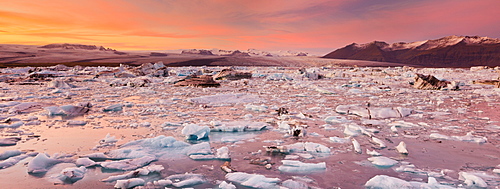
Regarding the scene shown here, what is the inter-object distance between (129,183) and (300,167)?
4.87ft

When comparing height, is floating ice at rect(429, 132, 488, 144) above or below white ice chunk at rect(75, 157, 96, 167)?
above

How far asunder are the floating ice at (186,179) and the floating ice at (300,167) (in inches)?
29.5

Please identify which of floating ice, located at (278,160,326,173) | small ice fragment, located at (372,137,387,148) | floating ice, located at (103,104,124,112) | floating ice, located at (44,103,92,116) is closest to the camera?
floating ice, located at (278,160,326,173)

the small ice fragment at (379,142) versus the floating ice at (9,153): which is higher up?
the small ice fragment at (379,142)

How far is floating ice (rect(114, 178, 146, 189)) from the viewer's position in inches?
90.0

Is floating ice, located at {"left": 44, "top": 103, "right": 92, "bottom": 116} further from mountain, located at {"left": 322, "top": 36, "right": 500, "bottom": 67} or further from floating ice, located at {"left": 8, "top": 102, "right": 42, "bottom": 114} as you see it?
mountain, located at {"left": 322, "top": 36, "right": 500, "bottom": 67}

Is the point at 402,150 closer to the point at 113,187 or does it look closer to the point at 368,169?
the point at 368,169

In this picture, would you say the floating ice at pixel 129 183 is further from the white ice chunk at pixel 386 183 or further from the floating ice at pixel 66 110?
the floating ice at pixel 66 110

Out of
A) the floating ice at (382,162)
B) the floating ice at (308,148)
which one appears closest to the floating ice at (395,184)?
the floating ice at (382,162)

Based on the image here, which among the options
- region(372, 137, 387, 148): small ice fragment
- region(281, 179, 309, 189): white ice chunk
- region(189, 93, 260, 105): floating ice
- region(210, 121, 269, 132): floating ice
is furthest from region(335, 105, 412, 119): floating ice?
region(281, 179, 309, 189): white ice chunk

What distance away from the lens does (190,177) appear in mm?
2484

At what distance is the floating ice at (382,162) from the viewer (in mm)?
2791

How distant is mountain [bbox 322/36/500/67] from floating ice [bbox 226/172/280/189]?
12212 centimetres

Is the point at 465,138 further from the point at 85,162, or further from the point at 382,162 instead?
the point at 85,162
